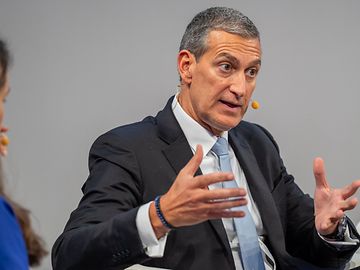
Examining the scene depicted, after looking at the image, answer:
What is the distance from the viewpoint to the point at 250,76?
1967 millimetres

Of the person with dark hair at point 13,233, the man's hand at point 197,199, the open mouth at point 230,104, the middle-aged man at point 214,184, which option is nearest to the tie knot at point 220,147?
the middle-aged man at point 214,184

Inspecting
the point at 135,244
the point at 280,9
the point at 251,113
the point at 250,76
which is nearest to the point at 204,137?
the point at 250,76

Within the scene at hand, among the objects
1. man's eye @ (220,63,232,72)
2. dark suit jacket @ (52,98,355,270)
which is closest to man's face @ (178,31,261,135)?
man's eye @ (220,63,232,72)

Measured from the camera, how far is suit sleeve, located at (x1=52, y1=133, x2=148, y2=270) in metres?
1.53

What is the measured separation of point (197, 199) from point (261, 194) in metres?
0.63

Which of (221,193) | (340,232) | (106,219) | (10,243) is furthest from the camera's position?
(340,232)

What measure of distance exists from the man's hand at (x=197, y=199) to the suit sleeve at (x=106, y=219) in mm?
117

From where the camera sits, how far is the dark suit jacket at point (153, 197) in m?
1.56

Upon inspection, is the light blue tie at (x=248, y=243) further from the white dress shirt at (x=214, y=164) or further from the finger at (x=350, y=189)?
the finger at (x=350, y=189)

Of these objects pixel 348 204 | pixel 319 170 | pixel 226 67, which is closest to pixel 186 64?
pixel 226 67

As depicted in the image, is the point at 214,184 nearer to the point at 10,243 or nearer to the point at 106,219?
the point at 106,219

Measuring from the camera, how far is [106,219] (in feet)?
5.44

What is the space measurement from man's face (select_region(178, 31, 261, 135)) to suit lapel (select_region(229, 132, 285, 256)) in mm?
143

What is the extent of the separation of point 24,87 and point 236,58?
84 cm
